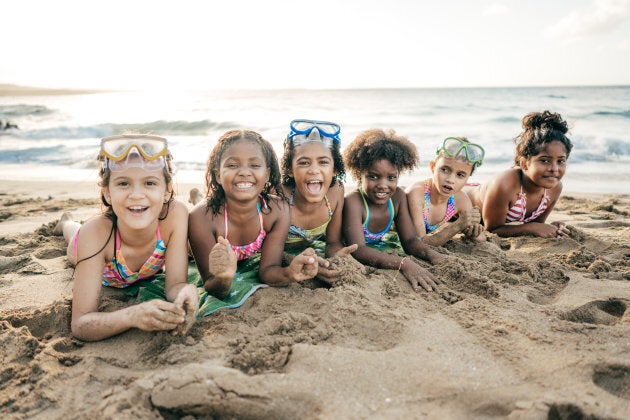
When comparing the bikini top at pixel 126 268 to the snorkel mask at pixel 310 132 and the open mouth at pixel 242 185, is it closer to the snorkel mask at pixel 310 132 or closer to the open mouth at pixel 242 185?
the open mouth at pixel 242 185

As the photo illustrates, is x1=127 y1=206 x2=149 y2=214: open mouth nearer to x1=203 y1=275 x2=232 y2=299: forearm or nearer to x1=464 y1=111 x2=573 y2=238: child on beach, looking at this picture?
x1=203 y1=275 x2=232 y2=299: forearm

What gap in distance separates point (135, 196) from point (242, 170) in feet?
2.41

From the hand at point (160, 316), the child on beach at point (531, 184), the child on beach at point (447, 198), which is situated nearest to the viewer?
the hand at point (160, 316)

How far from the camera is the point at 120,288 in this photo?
3.25 meters

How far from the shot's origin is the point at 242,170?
10.2 feet

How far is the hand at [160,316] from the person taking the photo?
7.46 ft

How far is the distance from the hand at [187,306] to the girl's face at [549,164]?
369 cm

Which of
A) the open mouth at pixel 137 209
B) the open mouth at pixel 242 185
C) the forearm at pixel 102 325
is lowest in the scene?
the forearm at pixel 102 325

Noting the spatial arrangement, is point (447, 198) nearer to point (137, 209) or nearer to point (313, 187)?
point (313, 187)

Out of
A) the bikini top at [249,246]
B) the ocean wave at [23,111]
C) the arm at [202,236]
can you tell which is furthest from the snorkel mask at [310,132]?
the ocean wave at [23,111]

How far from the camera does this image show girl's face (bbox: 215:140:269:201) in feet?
10.2

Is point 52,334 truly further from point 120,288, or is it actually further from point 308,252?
point 308,252

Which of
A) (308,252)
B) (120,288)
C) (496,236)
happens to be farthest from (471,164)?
(120,288)

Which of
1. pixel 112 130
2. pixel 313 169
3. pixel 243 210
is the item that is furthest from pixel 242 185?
pixel 112 130
